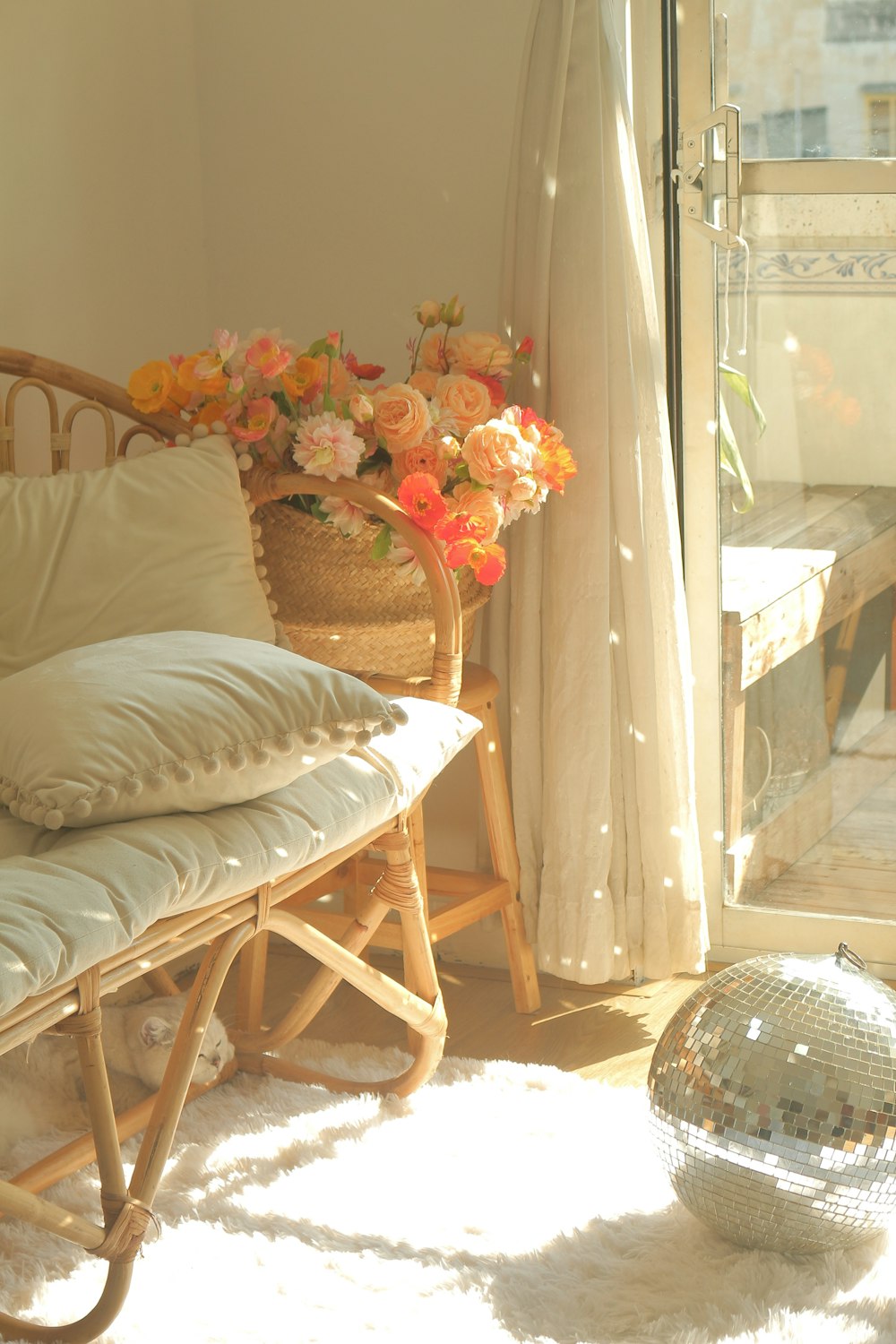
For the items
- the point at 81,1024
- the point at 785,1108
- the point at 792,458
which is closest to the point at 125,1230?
the point at 81,1024

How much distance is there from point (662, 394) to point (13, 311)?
1000 millimetres

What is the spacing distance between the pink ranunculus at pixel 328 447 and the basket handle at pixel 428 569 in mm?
28

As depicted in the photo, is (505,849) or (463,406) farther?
(505,849)

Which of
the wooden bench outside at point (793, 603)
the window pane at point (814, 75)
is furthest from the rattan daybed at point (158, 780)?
the window pane at point (814, 75)

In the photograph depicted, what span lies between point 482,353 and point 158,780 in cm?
92

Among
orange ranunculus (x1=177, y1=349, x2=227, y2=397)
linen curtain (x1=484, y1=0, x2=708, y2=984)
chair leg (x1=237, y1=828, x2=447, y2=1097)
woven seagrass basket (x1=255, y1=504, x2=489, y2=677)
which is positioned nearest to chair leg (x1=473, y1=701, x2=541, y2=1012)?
linen curtain (x1=484, y1=0, x2=708, y2=984)

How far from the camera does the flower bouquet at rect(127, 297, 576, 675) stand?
1971mm

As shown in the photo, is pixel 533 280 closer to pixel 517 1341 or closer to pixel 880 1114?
pixel 880 1114

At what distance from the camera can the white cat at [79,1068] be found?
1935 mm

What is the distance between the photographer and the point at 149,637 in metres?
1.66

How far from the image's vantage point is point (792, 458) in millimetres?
2355

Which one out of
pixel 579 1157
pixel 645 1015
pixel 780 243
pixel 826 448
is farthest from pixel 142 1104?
pixel 780 243

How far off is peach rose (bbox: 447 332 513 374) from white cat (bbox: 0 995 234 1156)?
3.25 ft

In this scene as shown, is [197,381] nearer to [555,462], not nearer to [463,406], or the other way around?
[463,406]
